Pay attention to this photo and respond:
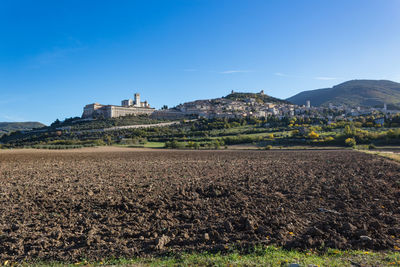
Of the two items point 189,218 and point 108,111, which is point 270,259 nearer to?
point 189,218

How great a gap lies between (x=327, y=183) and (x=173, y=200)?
9001 mm

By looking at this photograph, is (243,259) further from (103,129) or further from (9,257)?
(103,129)

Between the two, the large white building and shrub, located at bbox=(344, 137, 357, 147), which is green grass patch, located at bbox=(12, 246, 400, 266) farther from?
the large white building

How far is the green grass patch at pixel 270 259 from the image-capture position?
5707 millimetres

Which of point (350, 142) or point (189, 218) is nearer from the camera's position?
point (189, 218)

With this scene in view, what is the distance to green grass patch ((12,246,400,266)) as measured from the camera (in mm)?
5707

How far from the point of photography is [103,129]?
10456cm

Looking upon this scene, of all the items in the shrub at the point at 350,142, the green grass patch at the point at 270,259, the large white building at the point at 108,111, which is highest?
the large white building at the point at 108,111

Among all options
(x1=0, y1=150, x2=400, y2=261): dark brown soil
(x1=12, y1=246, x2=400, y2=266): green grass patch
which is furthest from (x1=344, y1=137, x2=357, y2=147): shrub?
(x1=12, y1=246, x2=400, y2=266): green grass patch

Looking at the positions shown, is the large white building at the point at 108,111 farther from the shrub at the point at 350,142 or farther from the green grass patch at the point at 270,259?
the green grass patch at the point at 270,259

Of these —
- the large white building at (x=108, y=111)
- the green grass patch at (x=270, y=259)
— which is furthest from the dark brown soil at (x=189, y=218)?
the large white building at (x=108, y=111)

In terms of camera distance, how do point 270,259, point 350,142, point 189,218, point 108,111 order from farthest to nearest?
point 108,111, point 350,142, point 189,218, point 270,259

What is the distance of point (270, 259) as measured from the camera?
5.88 m

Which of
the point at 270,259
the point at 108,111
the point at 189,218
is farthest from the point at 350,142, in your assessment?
the point at 108,111
